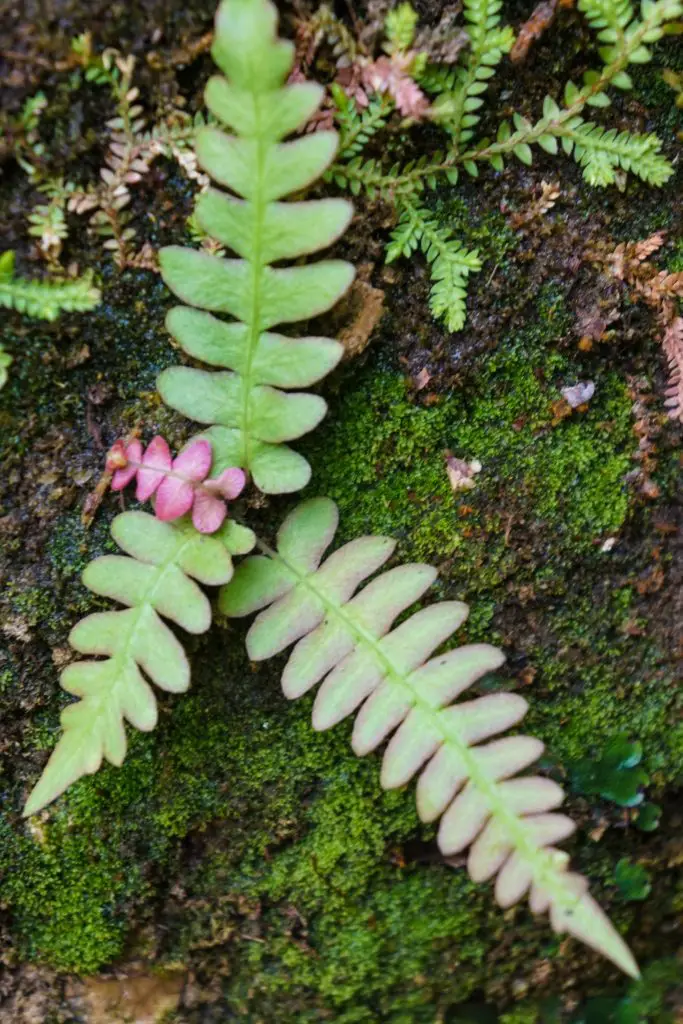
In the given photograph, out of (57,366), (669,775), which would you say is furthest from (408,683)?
(57,366)

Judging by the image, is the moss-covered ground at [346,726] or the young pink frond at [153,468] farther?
the moss-covered ground at [346,726]

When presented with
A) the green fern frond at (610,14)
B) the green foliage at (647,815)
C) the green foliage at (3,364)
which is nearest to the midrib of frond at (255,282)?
the green foliage at (3,364)

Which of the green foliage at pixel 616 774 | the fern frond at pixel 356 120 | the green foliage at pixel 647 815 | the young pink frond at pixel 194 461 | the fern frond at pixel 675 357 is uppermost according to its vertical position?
the fern frond at pixel 356 120

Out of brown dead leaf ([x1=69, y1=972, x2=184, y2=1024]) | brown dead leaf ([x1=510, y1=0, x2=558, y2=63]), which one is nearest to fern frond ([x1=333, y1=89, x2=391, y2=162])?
brown dead leaf ([x1=510, y1=0, x2=558, y2=63])

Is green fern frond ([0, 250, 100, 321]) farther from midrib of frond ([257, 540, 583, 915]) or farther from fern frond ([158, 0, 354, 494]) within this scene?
midrib of frond ([257, 540, 583, 915])

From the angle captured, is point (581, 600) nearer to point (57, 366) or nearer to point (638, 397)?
point (638, 397)

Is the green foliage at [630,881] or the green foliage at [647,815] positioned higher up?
the green foliage at [647,815]

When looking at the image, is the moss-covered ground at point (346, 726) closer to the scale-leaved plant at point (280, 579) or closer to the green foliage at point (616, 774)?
the green foliage at point (616, 774)
